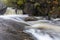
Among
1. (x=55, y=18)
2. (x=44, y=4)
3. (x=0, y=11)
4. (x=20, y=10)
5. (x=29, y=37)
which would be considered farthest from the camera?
(x=0, y=11)

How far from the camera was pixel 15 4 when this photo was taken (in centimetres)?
1386

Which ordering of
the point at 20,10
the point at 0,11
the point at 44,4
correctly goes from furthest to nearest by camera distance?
the point at 0,11, the point at 20,10, the point at 44,4

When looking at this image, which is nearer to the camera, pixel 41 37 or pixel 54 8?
pixel 41 37

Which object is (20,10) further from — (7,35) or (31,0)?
(7,35)

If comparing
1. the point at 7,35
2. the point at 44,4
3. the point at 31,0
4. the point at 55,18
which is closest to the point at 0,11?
the point at 31,0

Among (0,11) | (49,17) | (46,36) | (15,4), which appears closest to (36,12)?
(49,17)

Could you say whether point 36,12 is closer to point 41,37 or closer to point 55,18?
point 55,18

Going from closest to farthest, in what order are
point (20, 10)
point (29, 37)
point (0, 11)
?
point (29, 37)
point (20, 10)
point (0, 11)

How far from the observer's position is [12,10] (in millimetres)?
13844

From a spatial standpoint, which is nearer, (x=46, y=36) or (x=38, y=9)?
(x=46, y=36)

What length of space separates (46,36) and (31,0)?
6081 millimetres

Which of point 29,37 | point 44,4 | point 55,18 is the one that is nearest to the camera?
point 29,37

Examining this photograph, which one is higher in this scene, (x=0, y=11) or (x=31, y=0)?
(x=31, y=0)

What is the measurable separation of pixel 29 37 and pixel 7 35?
93 cm
